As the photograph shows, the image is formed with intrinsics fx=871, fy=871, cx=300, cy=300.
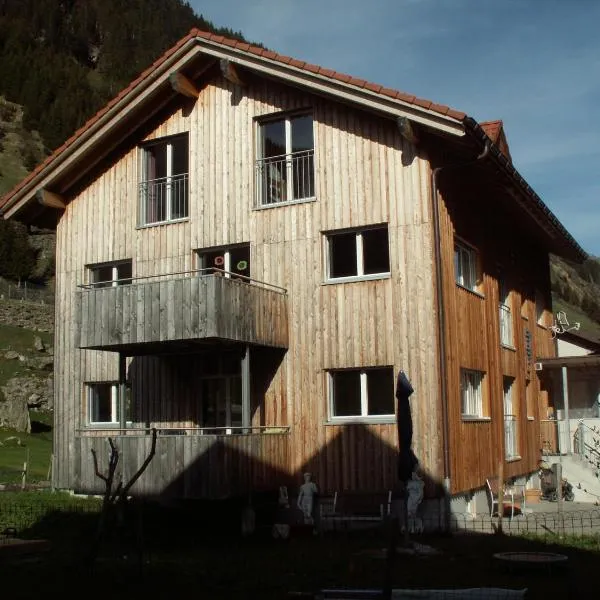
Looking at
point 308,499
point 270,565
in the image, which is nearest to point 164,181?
point 308,499

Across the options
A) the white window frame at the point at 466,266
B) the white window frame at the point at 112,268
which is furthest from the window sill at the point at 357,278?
the white window frame at the point at 112,268

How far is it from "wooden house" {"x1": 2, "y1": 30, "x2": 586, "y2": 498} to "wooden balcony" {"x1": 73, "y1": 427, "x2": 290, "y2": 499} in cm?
4

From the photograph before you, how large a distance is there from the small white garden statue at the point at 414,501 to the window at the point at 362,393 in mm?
1374

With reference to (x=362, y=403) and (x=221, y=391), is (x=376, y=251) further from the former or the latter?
(x=221, y=391)

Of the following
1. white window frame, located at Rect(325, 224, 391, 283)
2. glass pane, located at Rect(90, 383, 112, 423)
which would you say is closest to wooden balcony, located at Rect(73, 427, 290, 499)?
glass pane, located at Rect(90, 383, 112, 423)

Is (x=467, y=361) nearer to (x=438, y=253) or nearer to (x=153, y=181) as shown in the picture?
(x=438, y=253)

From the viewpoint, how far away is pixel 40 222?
2238 centimetres

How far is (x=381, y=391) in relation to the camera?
17.3 metres

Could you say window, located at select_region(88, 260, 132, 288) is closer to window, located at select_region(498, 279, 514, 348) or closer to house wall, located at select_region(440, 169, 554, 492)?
house wall, located at select_region(440, 169, 554, 492)

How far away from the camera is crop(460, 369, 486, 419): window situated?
18609 mm

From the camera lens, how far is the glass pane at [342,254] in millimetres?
18156

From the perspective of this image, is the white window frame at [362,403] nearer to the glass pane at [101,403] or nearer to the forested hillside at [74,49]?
the glass pane at [101,403]

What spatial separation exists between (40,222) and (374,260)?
941 cm

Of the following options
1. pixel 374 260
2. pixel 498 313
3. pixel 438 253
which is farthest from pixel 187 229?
pixel 498 313
